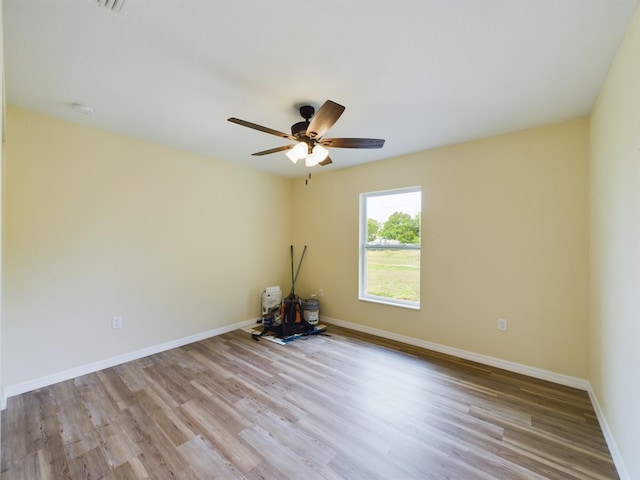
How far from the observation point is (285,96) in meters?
2.11

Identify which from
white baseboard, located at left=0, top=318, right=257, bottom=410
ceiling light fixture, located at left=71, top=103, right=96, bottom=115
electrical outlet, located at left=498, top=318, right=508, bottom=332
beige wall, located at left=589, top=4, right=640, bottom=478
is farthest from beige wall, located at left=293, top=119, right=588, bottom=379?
ceiling light fixture, located at left=71, top=103, right=96, bottom=115

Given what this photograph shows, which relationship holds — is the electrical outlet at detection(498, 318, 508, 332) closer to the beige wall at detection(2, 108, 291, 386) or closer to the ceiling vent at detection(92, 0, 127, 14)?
the beige wall at detection(2, 108, 291, 386)

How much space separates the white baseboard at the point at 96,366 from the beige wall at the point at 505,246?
2293mm

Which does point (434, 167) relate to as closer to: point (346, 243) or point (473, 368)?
point (346, 243)

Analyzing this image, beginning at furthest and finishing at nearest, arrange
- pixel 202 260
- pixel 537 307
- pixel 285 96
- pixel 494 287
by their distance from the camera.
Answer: pixel 202 260, pixel 494 287, pixel 537 307, pixel 285 96

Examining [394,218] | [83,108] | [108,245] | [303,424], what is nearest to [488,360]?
[394,218]

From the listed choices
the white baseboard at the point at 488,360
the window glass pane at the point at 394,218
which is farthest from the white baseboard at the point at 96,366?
the window glass pane at the point at 394,218

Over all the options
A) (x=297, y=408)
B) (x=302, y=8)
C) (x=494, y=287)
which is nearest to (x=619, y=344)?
(x=494, y=287)

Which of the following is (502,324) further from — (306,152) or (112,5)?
(112,5)

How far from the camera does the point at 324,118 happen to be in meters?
1.84

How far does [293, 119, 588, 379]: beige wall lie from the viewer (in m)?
2.43

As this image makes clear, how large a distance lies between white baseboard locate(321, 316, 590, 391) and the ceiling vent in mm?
3779

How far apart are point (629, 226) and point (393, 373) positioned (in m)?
2.06

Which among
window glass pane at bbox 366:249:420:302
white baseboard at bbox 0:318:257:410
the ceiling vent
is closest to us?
the ceiling vent
